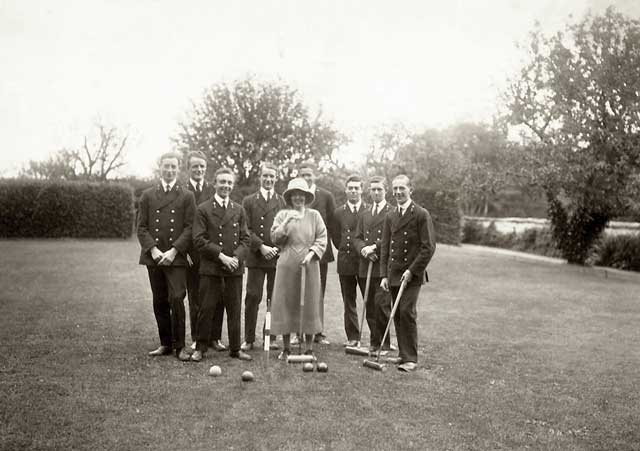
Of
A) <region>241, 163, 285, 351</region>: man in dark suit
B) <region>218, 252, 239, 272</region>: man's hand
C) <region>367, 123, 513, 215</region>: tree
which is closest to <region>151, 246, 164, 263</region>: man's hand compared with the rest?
<region>218, 252, 239, 272</region>: man's hand

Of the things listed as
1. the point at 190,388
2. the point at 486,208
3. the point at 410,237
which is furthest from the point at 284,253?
the point at 486,208

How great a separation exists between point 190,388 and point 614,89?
59.3 ft

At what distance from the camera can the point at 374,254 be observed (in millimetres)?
8406

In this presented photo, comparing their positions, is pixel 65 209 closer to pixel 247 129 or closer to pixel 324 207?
pixel 247 129

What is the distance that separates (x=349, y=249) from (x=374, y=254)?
1.88ft

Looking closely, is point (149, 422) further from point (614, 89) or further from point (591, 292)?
point (614, 89)

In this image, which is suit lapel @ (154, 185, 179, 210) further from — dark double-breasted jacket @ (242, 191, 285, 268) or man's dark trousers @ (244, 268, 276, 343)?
man's dark trousers @ (244, 268, 276, 343)

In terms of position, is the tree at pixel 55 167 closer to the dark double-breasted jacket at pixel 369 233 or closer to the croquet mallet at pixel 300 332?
the dark double-breasted jacket at pixel 369 233

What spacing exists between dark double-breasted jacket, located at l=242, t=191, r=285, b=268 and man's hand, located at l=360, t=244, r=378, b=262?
45.1 inches

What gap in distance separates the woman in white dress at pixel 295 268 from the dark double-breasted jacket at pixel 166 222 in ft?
3.48

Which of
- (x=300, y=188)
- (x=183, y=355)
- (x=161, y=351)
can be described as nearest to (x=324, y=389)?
(x=183, y=355)

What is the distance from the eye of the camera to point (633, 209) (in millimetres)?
19781

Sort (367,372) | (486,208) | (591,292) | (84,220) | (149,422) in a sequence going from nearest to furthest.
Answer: (149,422) < (367,372) < (591,292) < (84,220) < (486,208)

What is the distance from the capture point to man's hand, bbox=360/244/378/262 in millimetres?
8328
